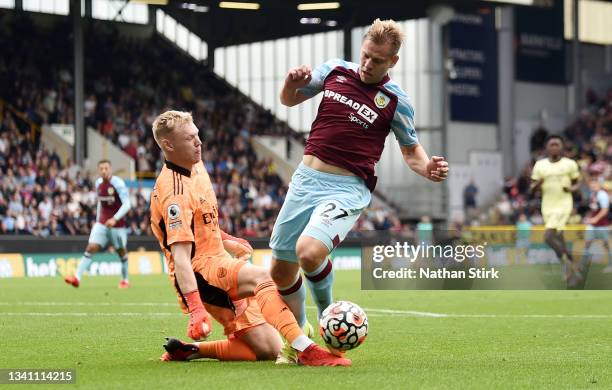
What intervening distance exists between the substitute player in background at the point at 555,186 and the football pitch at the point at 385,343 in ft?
4.07

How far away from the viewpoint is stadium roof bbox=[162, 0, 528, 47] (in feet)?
131

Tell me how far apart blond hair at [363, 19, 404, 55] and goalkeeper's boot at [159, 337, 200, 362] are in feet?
8.08

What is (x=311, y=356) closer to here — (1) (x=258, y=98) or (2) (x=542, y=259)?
(2) (x=542, y=259)

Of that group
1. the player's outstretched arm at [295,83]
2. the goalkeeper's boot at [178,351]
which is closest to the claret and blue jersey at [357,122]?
the player's outstretched arm at [295,83]

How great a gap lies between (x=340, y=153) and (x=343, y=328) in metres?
1.32

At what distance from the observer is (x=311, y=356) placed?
768 centimetres

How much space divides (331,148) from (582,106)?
145 feet

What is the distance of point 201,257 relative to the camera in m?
8.24

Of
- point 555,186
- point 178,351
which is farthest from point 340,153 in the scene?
point 555,186

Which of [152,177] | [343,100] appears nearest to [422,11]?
[152,177]

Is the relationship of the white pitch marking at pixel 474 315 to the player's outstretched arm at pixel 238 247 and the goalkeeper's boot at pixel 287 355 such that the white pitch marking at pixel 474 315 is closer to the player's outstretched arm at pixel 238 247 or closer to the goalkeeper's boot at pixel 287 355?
the player's outstretched arm at pixel 238 247

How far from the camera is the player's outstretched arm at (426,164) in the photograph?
7938 millimetres

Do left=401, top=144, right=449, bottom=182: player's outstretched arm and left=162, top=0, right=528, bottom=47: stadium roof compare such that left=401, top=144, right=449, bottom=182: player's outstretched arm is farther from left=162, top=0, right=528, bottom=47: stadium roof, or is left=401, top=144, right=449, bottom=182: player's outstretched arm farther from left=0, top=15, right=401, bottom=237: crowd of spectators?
left=162, top=0, right=528, bottom=47: stadium roof

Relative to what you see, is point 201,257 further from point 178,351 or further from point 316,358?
point 316,358
